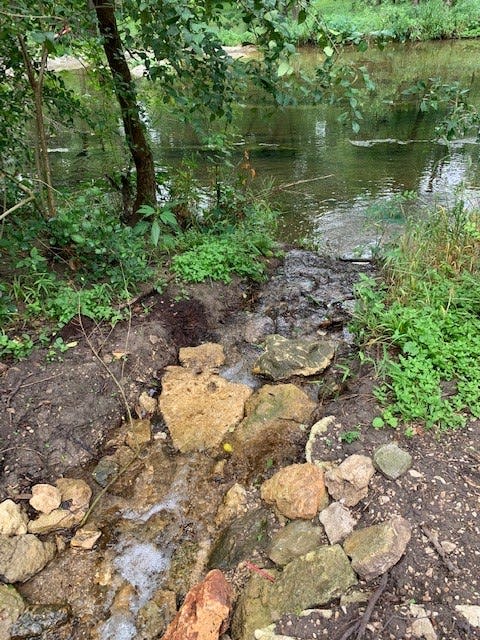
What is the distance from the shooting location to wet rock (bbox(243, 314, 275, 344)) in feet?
13.2

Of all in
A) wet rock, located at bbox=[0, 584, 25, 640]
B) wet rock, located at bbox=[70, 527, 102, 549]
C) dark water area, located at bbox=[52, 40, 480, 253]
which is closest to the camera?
wet rock, located at bbox=[0, 584, 25, 640]

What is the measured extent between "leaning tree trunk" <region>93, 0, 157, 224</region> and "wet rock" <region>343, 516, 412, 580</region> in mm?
3820

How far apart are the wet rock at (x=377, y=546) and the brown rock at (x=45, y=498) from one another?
1.65 m

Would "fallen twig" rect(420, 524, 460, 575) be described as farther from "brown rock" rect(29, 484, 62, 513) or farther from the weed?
"brown rock" rect(29, 484, 62, 513)

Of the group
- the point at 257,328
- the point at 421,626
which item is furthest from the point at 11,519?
the point at 257,328

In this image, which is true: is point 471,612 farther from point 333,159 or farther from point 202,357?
point 333,159

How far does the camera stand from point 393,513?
7.46ft

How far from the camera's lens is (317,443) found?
9.14ft

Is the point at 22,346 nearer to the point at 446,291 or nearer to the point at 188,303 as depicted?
the point at 188,303

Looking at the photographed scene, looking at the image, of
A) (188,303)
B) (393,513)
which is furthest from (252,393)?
(393,513)

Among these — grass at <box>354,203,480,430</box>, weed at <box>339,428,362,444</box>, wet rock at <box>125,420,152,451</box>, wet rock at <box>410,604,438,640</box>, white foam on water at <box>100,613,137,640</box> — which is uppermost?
grass at <box>354,203,480,430</box>

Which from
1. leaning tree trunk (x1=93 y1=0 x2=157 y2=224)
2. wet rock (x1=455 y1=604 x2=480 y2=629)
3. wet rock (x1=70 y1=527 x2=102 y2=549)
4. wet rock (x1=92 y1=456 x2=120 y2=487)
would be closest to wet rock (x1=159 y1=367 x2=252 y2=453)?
wet rock (x1=92 y1=456 x2=120 y2=487)

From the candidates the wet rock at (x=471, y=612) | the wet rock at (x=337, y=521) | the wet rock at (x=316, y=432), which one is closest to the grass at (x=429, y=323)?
the wet rock at (x=316, y=432)

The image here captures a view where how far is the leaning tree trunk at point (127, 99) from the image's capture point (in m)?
4.01
